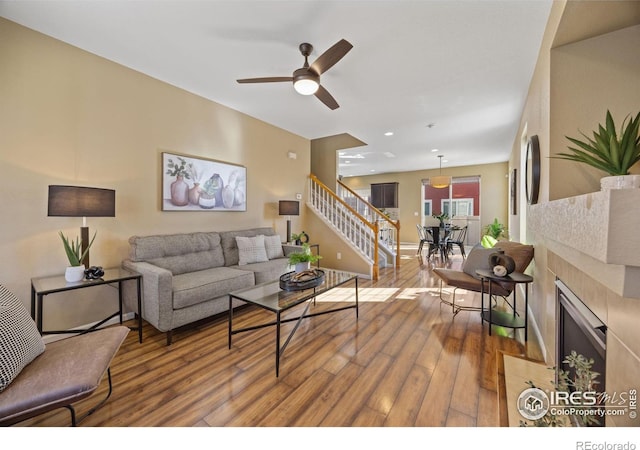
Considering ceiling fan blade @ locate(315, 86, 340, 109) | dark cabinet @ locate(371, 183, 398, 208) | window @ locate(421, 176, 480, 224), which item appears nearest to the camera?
ceiling fan blade @ locate(315, 86, 340, 109)

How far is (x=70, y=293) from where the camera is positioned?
2543mm

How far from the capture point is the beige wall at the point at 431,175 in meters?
7.88

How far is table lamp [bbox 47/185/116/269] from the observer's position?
2088 millimetres

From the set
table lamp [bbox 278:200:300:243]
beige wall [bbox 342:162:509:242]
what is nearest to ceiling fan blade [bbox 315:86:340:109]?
table lamp [bbox 278:200:300:243]

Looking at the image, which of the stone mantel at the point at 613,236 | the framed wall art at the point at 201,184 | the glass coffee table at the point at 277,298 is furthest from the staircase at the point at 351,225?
the stone mantel at the point at 613,236

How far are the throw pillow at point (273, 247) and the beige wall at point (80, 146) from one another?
82 cm

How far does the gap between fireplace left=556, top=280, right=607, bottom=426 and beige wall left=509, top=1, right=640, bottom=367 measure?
1.23 feet

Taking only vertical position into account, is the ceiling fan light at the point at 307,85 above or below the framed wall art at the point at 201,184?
above

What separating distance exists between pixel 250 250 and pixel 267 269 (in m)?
0.48

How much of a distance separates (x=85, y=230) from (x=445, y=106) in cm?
471

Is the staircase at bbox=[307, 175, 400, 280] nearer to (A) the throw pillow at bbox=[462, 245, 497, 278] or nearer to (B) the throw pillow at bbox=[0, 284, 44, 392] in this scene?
(A) the throw pillow at bbox=[462, 245, 497, 278]

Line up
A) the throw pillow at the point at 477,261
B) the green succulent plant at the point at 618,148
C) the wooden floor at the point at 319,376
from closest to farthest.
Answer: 1. the green succulent plant at the point at 618,148
2. the wooden floor at the point at 319,376
3. the throw pillow at the point at 477,261

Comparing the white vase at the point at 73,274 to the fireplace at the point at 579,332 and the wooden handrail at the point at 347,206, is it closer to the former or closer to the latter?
the fireplace at the point at 579,332

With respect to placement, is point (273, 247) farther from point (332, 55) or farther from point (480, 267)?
point (480, 267)
